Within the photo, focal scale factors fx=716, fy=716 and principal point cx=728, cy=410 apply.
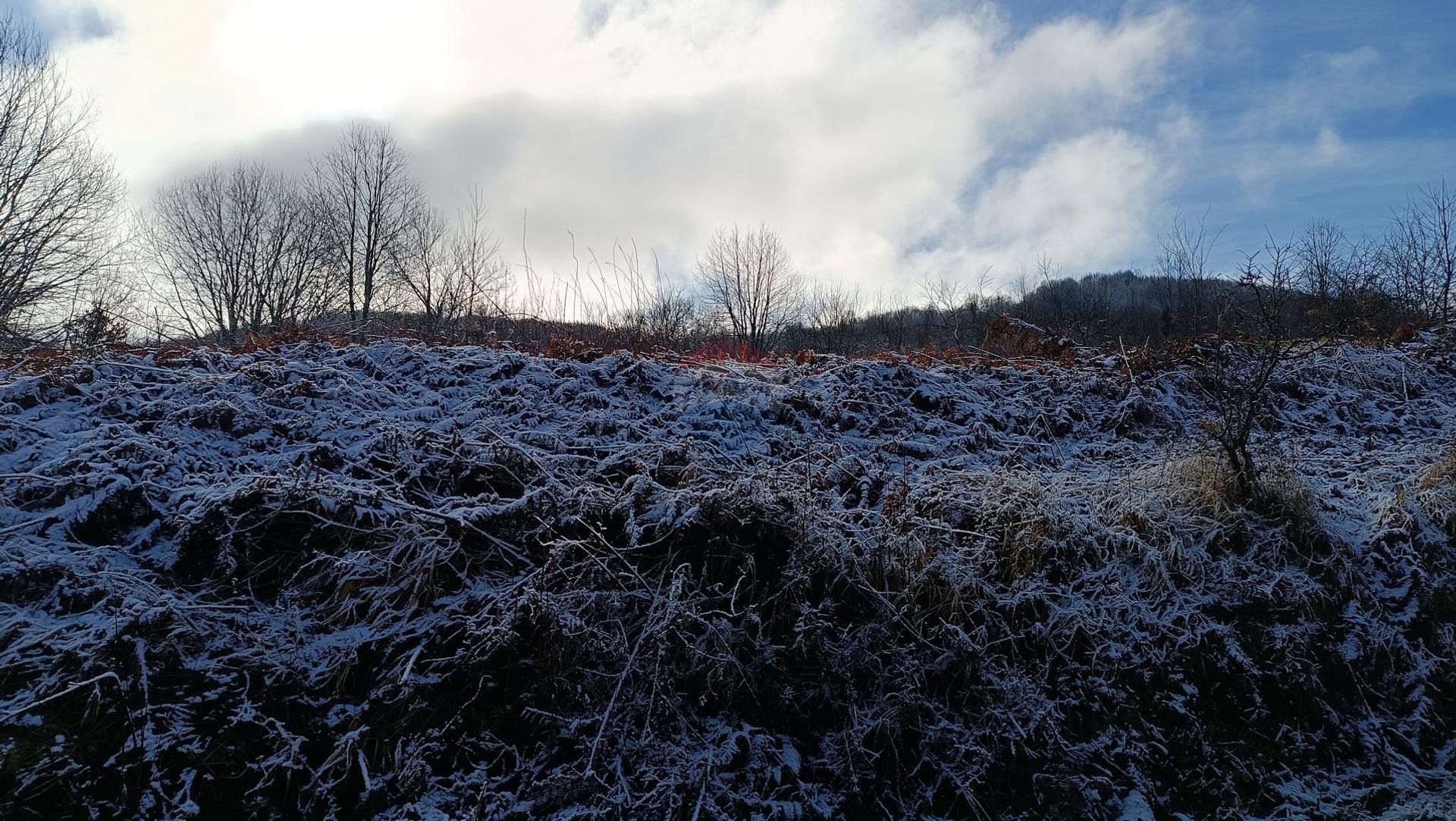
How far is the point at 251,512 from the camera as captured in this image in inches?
151

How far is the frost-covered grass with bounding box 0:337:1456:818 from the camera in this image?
10.00 ft

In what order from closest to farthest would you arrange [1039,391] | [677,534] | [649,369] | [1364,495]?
1. [677,534]
2. [1364,495]
3. [649,369]
4. [1039,391]

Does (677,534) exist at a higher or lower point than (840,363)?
lower

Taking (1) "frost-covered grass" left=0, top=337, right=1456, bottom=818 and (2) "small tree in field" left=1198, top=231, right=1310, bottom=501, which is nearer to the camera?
(1) "frost-covered grass" left=0, top=337, right=1456, bottom=818

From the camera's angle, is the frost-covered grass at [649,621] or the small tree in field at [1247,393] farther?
the small tree in field at [1247,393]

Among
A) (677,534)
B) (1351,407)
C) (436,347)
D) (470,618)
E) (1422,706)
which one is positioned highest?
(436,347)

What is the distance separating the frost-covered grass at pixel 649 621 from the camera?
10.00 feet

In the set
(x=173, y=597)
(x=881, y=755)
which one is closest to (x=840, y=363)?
(x=881, y=755)

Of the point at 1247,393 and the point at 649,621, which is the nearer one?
the point at 649,621

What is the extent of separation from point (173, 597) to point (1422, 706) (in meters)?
6.76

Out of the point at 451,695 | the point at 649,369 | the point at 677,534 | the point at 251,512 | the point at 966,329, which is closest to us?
the point at 451,695

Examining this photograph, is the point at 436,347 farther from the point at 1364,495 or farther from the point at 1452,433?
the point at 1452,433

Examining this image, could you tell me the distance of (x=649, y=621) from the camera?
3594 millimetres

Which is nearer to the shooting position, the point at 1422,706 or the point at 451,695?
the point at 451,695
